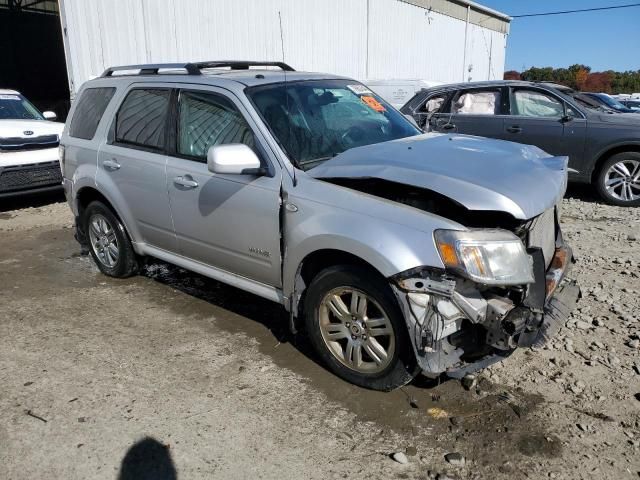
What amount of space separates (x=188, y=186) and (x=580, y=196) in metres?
6.69

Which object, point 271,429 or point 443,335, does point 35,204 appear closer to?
point 271,429

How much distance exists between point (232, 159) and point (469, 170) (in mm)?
1365

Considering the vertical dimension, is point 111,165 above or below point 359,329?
above

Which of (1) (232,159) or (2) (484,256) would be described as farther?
(1) (232,159)

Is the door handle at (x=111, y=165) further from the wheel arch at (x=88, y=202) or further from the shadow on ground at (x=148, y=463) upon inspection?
the shadow on ground at (x=148, y=463)

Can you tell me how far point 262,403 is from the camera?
10.2ft

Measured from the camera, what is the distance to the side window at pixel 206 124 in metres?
3.64

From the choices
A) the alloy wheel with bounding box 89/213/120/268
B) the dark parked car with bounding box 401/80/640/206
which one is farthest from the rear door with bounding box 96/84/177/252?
the dark parked car with bounding box 401/80/640/206

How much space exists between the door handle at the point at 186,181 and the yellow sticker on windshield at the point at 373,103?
148 centimetres

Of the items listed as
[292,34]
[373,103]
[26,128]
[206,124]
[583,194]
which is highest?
[292,34]

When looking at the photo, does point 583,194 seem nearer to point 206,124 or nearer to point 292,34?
point 206,124

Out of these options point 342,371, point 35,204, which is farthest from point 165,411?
point 35,204

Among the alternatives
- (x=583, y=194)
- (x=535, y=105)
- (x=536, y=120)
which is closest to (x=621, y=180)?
(x=583, y=194)

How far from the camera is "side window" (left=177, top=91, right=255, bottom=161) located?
364 centimetres
